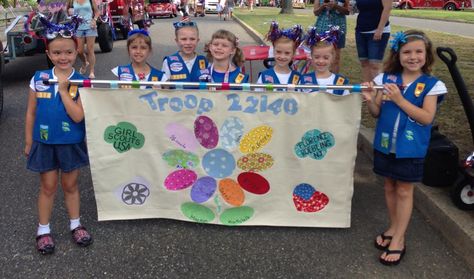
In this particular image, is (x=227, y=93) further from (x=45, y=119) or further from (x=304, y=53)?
(x=304, y=53)

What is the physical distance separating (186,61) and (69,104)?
147cm

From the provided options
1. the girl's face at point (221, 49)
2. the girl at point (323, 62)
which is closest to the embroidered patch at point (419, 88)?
the girl at point (323, 62)

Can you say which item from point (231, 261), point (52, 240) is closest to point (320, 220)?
point (231, 261)

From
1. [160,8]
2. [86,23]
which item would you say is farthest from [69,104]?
[160,8]

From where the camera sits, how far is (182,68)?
4.06 metres

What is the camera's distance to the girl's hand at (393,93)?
2654 millimetres

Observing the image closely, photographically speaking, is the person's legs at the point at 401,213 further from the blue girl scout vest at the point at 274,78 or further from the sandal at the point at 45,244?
the sandal at the point at 45,244

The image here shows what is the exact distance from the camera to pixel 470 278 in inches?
106

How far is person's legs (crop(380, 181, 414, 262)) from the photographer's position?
2.86m

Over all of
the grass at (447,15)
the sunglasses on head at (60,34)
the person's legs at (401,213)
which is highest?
the sunglasses on head at (60,34)

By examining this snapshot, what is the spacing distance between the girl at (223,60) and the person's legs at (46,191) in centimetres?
153

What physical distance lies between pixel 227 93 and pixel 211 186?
0.71m

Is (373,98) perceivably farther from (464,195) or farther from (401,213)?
A: (464,195)

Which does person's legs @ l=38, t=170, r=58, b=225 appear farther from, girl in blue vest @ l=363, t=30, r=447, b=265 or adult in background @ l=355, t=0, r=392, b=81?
adult in background @ l=355, t=0, r=392, b=81
